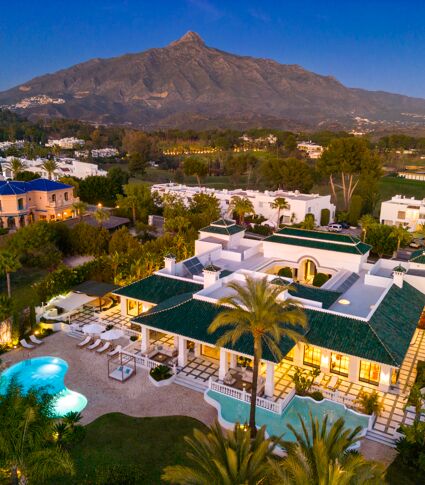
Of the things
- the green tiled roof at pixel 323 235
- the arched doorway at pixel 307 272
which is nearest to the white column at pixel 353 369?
the arched doorway at pixel 307 272

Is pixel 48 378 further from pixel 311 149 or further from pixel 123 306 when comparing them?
pixel 311 149

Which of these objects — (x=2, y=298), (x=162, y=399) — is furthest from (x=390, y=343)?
(x=2, y=298)

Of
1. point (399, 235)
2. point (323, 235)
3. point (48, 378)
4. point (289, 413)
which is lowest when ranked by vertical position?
point (48, 378)

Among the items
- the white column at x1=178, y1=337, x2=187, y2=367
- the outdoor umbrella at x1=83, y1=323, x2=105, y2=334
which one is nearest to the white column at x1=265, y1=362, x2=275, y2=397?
the white column at x1=178, y1=337, x2=187, y2=367

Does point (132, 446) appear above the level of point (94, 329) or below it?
below

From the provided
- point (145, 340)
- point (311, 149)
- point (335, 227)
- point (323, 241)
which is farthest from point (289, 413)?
point (311, 149)

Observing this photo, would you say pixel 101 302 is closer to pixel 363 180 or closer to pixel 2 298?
pixel 2 298

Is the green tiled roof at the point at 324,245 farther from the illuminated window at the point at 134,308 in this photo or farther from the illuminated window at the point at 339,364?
the illuminated window at the point at 134,308

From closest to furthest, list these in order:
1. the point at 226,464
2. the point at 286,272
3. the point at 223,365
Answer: the point at 226,464 → the point at 223,365 → the point at 286,272
